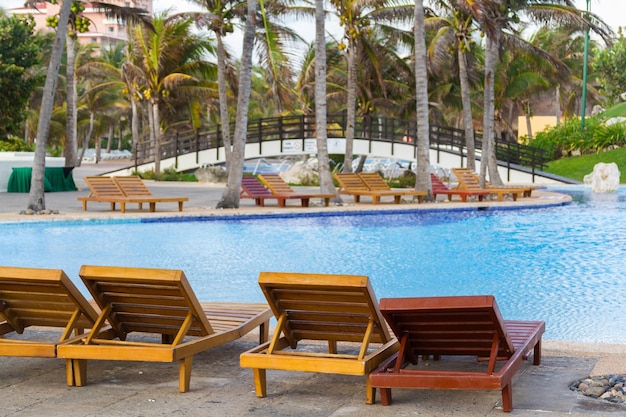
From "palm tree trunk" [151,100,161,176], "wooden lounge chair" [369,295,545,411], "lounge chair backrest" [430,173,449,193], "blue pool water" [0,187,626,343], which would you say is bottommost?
"blue pool water" [0,187,626,343]

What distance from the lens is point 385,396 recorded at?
4820 millimetres

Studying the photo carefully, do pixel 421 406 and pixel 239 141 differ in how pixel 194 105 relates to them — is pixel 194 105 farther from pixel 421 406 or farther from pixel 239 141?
pixel 421 406

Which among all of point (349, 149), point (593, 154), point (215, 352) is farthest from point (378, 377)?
point (593, 154)

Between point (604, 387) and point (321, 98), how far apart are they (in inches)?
675

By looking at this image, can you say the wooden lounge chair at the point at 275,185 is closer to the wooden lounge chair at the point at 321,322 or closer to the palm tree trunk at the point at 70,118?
the palm tree trunk at the point at 70,118

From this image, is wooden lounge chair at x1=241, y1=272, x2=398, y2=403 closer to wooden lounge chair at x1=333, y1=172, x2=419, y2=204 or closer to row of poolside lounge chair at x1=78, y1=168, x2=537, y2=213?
row of poolside lounge chair at x1=78, y1=168, x2=537, y2=213

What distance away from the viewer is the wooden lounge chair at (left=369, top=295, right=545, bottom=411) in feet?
15.0

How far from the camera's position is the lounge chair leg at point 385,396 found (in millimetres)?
4824

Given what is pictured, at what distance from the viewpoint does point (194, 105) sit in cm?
4356

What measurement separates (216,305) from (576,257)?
788cm

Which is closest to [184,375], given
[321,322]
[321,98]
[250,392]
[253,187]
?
[250,392]

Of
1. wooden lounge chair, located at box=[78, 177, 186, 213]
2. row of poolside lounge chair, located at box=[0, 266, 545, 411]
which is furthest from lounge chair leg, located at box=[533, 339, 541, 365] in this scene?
wooden lounge chair, located at box=[78, 177, 186, 213]

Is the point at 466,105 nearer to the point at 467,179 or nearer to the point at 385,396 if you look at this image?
the point at 467,179

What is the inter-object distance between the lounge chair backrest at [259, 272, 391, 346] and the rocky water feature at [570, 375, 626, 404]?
3.56 feet
